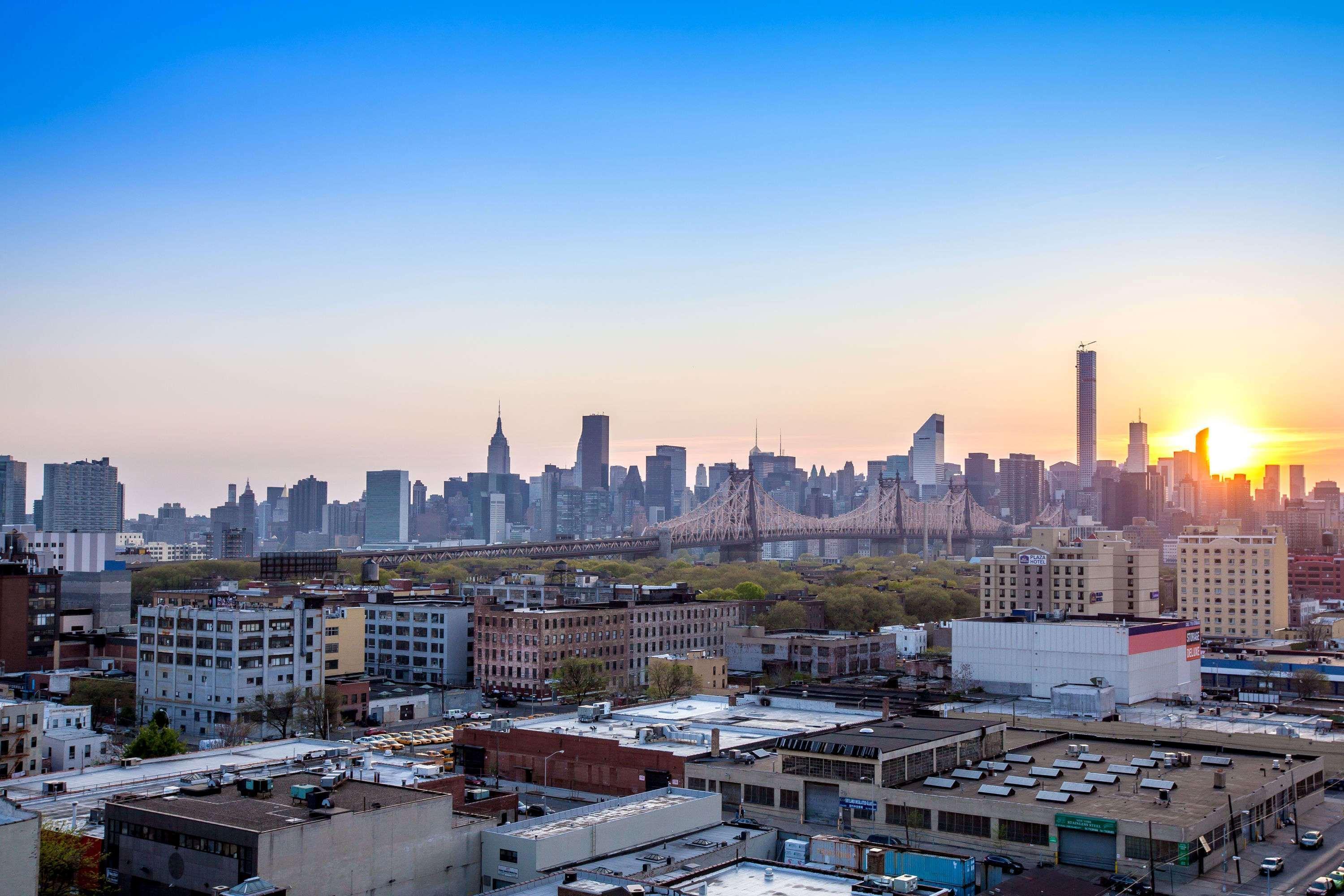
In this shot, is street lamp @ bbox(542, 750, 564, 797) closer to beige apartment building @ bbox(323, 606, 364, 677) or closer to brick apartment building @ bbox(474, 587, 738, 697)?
brick apartment building @ bbox(474, 587, 738, 697)

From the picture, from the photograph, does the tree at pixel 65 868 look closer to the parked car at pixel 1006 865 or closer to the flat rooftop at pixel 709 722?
the flat rooftop at pixel 709 722

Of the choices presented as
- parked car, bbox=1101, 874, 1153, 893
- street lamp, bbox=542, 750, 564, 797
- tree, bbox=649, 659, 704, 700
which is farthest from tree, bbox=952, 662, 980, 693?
parked car, bbox=1101, 874, 1153, 893

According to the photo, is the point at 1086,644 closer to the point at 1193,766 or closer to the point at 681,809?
the point at 1193,766

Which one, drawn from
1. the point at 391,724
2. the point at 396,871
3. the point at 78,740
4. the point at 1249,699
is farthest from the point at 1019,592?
the point at 396,871

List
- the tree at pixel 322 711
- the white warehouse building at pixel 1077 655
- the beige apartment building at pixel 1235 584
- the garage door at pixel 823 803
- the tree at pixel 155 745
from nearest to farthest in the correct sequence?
the garage door at pixel 823 803 < the tree at pixel 155 745 < the tree at pixel 322 711 < the white warehouse building at pixel 1077 655 < the beige apartment building at pixel 1235 584

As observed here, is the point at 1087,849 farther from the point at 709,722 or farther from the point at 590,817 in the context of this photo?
the point at 709,722

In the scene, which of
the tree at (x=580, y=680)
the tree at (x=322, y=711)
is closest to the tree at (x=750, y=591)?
the tree at (x=580, y=680)
